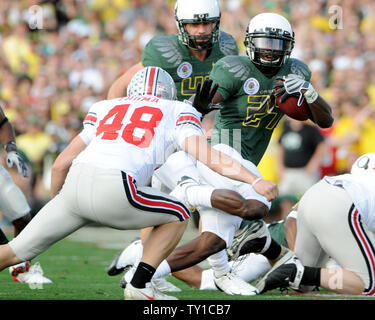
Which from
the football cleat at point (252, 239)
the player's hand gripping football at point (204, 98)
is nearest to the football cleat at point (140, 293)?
the football cleat at point (252, 239)

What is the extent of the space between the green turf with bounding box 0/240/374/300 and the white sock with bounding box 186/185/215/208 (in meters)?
0.60

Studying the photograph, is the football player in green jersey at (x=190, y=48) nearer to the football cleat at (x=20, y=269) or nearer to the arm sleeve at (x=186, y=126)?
the football cleat at (x=20, y=269)

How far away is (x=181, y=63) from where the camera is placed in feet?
20.2

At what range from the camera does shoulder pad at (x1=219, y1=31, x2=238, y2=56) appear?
20.6ft

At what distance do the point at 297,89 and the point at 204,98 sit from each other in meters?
0.65

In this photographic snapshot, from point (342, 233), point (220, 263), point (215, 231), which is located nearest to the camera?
point (342, 233)

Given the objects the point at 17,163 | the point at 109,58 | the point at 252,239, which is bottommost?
the point at 252,239

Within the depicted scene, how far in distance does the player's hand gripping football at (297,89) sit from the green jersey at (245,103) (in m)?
0.26

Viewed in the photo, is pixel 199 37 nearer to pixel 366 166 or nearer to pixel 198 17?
pixel 198 17

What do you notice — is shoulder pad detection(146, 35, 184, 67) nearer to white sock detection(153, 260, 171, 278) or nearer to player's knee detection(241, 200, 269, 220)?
player's knee detection(241, 200, 269, 220)

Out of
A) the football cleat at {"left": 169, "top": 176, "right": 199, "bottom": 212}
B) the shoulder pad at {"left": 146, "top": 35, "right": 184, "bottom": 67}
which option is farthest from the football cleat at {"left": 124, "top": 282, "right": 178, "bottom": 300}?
the shoulder pad at {"left": 146, "top": 35, "right": 184, "bottom": 67}

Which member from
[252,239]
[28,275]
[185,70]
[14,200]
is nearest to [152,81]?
[252,239]

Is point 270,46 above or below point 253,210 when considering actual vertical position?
above
